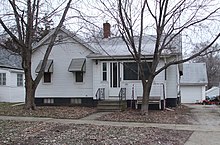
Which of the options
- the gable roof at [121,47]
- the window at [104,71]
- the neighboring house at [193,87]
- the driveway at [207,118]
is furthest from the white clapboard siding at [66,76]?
the neighboring house at [193,87]

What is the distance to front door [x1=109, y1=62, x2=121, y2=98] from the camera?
21109mm

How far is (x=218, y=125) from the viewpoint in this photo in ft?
44.8

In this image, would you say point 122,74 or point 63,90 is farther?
point 63,90

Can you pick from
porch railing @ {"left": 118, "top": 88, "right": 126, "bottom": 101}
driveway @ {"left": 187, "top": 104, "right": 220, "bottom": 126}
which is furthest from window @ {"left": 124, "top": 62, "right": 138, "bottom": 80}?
driveway @ {"left": 187, "top": 104, "right": 220, "bottom": 126}

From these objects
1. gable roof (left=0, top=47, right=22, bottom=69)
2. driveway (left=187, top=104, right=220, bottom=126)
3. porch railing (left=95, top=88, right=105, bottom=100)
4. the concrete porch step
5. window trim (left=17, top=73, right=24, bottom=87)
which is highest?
gable roof (left=0, top=47, right=22, bottom=69)

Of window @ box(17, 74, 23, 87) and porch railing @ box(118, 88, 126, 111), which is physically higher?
window @ box(17, 74, 23, 87)

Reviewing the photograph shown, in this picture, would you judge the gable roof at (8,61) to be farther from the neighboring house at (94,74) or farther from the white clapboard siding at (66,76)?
the white clapboard siding at (66,76)

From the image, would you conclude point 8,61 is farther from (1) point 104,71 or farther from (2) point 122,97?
(2) point 122,97

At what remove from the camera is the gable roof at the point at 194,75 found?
43.2 m

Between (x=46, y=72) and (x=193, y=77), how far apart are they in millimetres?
27498

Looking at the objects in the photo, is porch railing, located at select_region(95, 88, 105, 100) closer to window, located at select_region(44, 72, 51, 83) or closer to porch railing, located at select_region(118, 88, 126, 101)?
porch railing, located at select_region(118, 88, 126, 101)

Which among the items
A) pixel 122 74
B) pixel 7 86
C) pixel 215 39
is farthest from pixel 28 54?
pixel 7 86

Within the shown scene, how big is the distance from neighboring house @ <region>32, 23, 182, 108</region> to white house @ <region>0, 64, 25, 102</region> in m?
7.58

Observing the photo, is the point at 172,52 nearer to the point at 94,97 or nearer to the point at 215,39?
the point at 215,39
